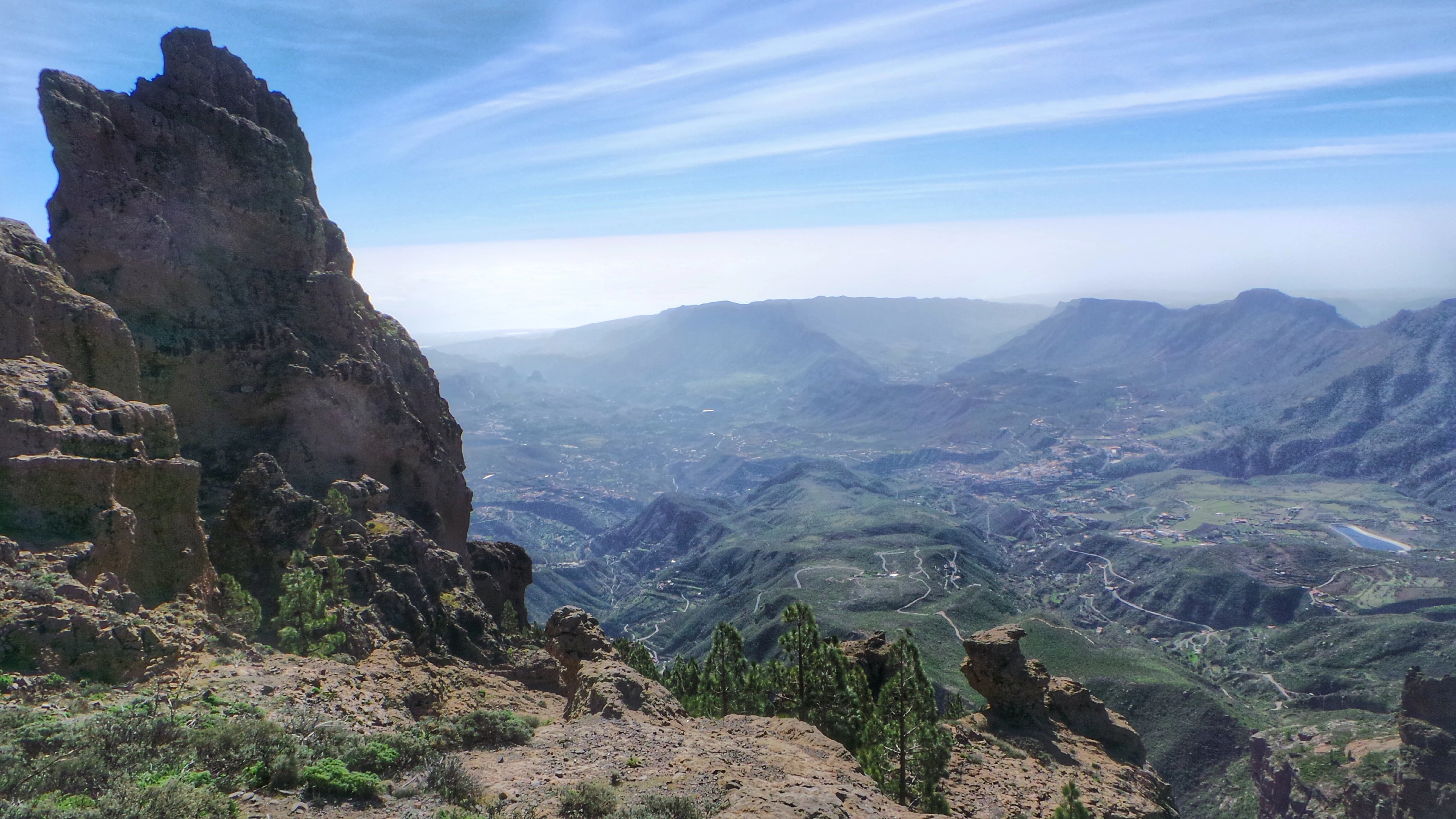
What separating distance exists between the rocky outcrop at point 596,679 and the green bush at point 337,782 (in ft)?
35.1

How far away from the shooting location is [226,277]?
4284 cm

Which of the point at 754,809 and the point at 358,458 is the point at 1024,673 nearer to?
the point at 754,809

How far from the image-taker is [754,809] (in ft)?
64.8

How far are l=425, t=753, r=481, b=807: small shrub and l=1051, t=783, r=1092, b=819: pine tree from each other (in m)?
21.8

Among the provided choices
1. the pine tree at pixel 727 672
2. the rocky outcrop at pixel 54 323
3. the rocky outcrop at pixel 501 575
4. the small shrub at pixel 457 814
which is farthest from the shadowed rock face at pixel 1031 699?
the rocky outcrop at pixel 54 323

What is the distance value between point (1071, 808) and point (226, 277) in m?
49.9

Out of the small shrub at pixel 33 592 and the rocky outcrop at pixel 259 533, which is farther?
the rocky outcrop at pixel 259 533

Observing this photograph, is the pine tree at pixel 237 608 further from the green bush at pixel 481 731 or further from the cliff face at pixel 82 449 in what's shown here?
the green bush at pixel 481 731

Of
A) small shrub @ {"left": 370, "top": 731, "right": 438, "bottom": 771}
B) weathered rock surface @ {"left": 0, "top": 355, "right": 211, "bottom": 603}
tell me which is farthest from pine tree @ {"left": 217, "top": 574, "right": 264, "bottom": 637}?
small shrub @ {"left": 370, "top": 731, "right": 438, "bottom": 771}

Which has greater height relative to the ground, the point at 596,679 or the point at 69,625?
the point at 69,625

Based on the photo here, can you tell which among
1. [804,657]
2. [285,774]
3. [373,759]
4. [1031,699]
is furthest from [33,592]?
[1031,699]

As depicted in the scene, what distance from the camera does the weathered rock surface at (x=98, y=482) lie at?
23.3 meters

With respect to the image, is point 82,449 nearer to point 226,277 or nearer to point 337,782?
point 337,782

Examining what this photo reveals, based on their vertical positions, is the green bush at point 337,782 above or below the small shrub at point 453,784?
above
